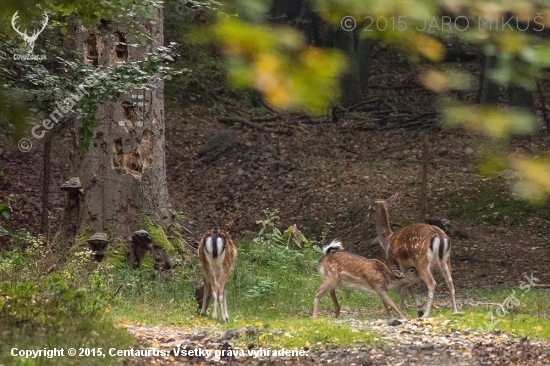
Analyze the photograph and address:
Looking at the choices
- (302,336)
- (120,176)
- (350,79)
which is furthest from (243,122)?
(302,336)

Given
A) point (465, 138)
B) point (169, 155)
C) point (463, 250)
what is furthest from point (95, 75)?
point (465, 138)

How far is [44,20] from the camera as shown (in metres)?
7.82

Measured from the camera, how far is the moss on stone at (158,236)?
12.4m

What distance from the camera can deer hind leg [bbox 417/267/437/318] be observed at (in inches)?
406

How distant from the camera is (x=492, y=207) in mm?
17312

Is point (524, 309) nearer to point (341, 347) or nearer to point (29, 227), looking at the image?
point (341, 347)

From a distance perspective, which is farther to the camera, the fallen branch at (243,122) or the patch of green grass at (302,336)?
the fallen branch at (243,122)

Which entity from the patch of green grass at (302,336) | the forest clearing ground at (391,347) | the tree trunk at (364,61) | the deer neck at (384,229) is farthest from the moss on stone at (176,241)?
the tree trunk at (364,61)

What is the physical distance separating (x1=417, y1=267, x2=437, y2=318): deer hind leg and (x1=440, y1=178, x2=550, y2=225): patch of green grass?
250 inches

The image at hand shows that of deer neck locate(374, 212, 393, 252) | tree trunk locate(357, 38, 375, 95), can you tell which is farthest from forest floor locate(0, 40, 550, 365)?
deer neck locate(374, 212, 393, 252)

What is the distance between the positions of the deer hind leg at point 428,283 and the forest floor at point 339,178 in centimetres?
232

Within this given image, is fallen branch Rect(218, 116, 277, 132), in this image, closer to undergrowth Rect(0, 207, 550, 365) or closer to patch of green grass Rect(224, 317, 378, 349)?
undergrowth Rect(0, 207, 550, 365)

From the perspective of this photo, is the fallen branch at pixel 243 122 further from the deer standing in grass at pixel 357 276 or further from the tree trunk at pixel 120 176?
the deer standing in grass at pixel 357 276

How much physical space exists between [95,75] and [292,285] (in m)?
4.84
